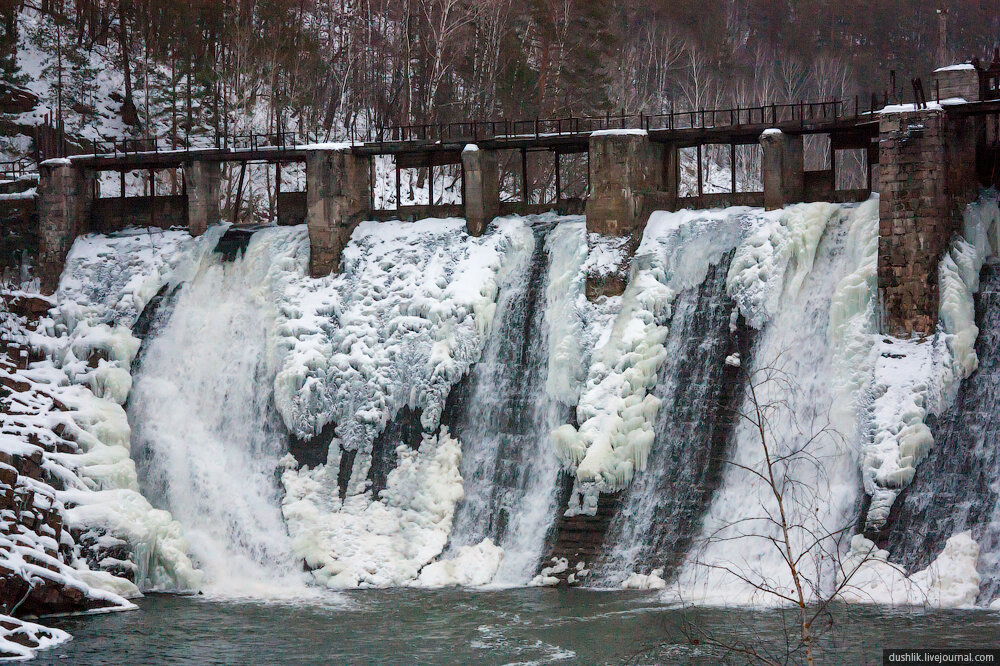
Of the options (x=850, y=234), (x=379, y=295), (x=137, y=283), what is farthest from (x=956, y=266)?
(x=137, y=283)

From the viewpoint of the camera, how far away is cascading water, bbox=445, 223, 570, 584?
3525cm

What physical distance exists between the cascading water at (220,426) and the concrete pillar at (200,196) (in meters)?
1.91

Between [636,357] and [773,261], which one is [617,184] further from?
[636,357]

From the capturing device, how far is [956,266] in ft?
112

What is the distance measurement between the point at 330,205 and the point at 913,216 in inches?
727

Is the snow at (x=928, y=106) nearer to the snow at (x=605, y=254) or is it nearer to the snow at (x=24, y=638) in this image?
the snow at (x=605, y=254)

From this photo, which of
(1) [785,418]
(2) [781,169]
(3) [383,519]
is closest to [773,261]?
(2) [781,169]

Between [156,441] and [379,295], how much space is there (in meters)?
7.90

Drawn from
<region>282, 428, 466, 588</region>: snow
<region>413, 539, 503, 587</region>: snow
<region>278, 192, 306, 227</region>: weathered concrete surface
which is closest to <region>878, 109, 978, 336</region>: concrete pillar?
<region>413, 539, 503, 587</region>: snow

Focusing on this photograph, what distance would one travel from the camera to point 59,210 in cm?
4675

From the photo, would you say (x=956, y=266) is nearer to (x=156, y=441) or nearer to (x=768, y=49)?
(x=156, y=441)

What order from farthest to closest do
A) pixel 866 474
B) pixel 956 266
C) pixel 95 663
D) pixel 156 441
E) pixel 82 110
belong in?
pixel 82 110 → pixel 156 441 → pixel 956 266 → pixel 866 474 → pixel 95 663

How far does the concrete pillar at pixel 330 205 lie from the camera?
43.5 m

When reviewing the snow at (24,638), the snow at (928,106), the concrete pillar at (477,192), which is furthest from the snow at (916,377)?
the snow at (24,638)
